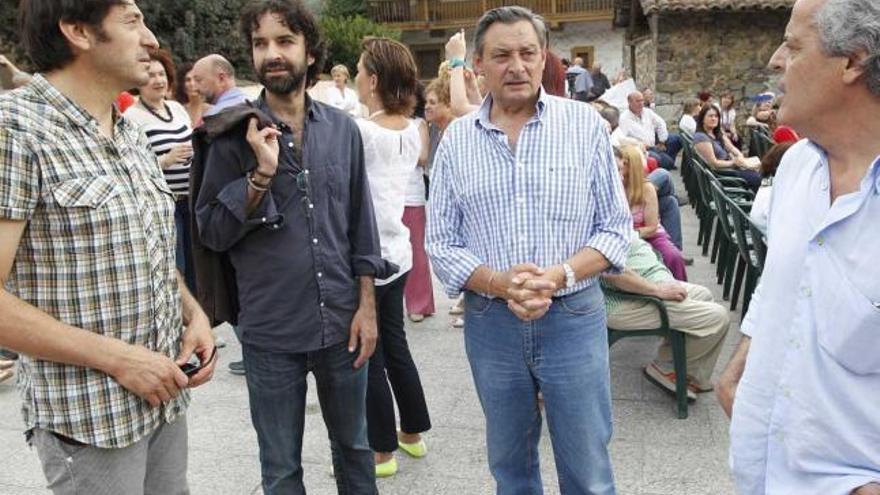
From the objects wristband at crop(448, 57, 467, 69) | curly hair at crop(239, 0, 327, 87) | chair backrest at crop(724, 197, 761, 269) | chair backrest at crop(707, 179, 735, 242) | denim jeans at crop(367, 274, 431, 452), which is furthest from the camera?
chair backrest at crop(707, 179, 735, 242)

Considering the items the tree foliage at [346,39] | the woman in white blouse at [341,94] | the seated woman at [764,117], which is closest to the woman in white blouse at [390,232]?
the woman in white blouse at [341,94]

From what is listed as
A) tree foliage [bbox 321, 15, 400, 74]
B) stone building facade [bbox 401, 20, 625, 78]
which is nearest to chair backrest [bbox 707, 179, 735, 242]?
tree foliage [bbox 321, 15, 400, 74]

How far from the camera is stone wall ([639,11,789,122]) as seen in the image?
1492cm

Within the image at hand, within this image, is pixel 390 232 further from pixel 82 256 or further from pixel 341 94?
pixel 341 94

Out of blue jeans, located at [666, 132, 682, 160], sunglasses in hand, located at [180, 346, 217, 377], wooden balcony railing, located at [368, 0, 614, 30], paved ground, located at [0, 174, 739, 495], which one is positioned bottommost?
paved ground, located at [0, 174, 739, 495]

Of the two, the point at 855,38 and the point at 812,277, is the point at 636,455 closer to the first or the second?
the point at 812,277

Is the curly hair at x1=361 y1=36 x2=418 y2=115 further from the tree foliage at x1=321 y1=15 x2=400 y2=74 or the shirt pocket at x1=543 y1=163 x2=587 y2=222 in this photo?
the tree foliage at x1=321 y1=15 x2=400 y2=74

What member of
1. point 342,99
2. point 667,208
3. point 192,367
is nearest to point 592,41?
point 342,99

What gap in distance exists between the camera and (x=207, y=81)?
4891mm

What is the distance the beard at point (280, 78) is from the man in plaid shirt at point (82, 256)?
0.48 m

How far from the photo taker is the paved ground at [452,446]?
122 inches

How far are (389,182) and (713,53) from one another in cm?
1362

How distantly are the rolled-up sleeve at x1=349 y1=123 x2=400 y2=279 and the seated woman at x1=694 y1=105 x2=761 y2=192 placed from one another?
6289mm

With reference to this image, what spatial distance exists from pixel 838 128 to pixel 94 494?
1807 millimetres
